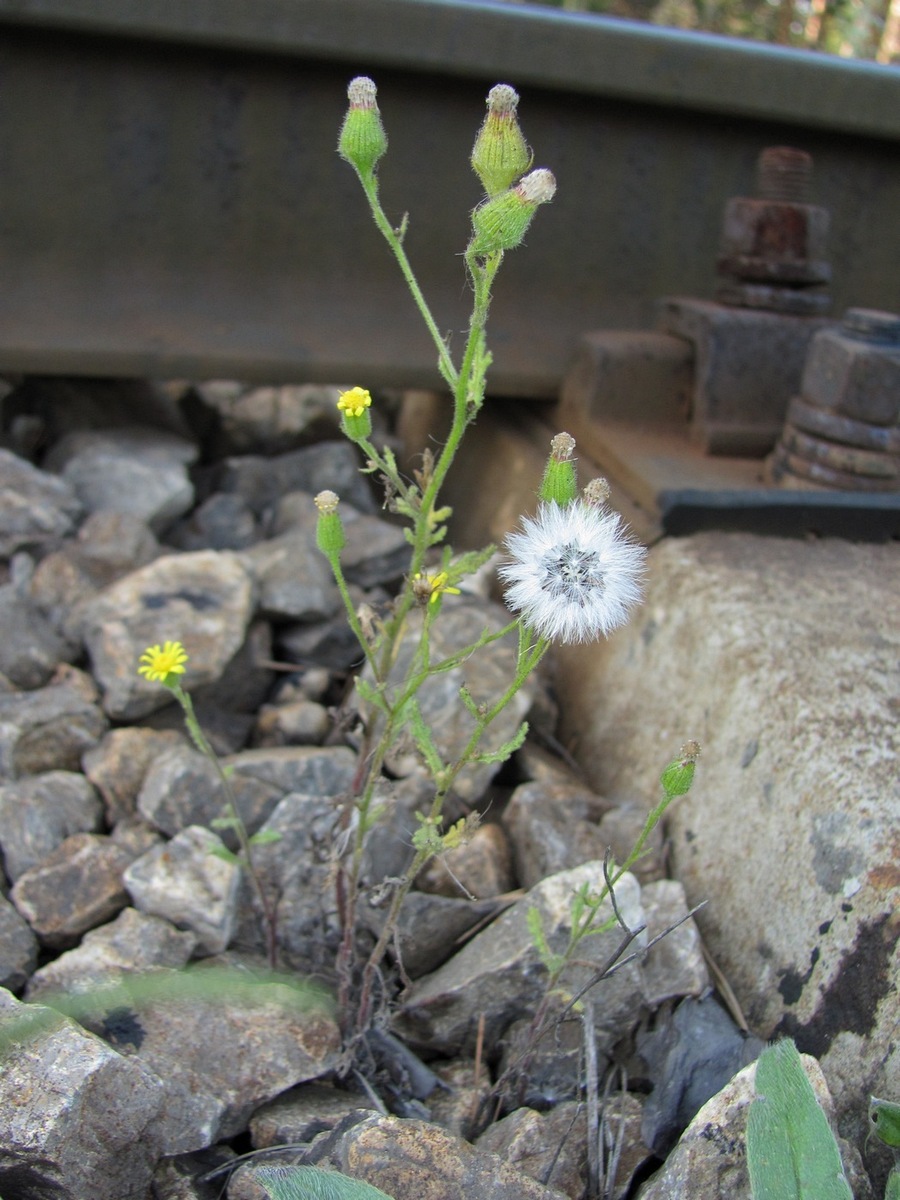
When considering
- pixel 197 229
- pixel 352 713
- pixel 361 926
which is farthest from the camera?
pixel 197 229

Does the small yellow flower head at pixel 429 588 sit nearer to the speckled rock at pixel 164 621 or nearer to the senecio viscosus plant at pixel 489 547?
the senecio viscosus plant at pixel 489 547

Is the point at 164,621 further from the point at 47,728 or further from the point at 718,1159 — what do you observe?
the point at 718,1159

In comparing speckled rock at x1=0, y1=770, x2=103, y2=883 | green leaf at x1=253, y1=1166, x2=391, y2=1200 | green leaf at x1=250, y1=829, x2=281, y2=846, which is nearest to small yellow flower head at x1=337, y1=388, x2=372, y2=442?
green leaf at x1=250, y1=829, x2=281, y2=846

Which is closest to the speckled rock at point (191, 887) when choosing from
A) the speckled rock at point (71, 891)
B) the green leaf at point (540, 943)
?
the speckled rock at point (71, 891)

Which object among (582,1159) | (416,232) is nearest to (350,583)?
(416,232)

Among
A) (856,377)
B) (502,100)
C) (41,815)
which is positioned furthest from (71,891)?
(856,377)

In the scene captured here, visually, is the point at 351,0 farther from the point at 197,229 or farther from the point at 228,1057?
the point at 228,1057
